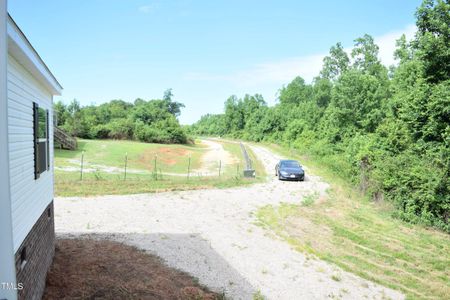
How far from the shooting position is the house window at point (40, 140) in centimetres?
648

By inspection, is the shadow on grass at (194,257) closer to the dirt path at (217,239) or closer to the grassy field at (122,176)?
the dirt path at (217,239)

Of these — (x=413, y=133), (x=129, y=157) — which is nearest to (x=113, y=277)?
(x=413, y=133)

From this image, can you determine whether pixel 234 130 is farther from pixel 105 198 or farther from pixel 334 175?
pixel 105 198

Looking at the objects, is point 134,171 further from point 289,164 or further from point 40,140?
point 40,140

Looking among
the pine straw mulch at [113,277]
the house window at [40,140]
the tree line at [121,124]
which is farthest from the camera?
the tree line at [121,124]

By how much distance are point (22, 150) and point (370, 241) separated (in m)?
11.0

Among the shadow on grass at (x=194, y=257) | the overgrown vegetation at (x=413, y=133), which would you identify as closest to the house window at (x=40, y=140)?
the shadow on grass at (x=194, y=257)

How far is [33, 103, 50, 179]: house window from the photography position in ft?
21.2

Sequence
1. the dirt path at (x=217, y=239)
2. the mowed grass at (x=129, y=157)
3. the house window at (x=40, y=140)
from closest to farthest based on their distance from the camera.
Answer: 1. the house window at (x=40, y=140)
2. the dirt path at (x=217, y=239)
3. the mowed grass at (x=129, y=157)

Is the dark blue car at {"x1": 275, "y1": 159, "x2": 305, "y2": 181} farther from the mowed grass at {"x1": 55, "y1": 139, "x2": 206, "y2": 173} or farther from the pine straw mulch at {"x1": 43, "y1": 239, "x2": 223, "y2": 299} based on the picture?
the pine straw mulch at {"x1": 43, "y1": 239, "x2": 223, "y2": 299}

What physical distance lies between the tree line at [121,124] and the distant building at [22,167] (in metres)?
44.7

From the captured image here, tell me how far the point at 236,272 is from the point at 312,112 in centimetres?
4826

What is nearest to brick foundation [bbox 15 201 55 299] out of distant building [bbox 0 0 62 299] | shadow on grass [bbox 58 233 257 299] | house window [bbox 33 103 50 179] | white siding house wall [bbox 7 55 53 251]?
distant building [bbox 0 0 62 299]

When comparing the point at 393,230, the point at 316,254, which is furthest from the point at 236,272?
the point at 393,230
